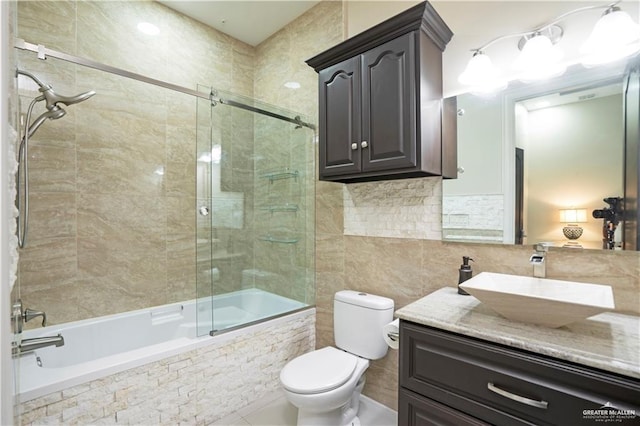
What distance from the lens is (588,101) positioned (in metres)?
1.35

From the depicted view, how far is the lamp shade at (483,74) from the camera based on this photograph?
1.61 meters

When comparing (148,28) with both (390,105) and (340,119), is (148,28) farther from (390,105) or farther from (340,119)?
(390,105)

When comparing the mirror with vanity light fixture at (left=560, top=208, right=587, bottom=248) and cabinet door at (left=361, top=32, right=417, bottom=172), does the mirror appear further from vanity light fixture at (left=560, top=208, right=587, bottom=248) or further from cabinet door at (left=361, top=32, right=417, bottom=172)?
cabinet door at (left=361, top=32, right=417, bottom=172)

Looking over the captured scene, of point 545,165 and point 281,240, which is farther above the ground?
point 545,165

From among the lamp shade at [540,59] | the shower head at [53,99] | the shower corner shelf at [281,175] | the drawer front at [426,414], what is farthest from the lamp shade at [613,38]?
the shower head at [53,99]

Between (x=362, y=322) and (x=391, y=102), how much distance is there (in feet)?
4.39

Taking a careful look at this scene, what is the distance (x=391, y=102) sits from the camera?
5.41 feet

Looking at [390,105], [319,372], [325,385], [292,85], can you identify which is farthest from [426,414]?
[292,85]

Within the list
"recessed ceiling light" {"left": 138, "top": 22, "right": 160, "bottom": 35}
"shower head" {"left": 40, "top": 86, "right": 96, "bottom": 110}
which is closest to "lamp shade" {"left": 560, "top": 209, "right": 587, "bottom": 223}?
"shower head" {"left": 40, "top": 86, "right": 96, "bottom": 110}

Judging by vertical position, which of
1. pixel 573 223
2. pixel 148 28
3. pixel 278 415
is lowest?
pixel 278 415

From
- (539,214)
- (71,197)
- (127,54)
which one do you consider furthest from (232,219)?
(539,214)

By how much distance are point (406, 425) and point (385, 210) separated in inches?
47.8

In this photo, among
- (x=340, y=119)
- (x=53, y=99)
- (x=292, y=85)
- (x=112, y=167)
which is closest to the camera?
(x=53, y=99)

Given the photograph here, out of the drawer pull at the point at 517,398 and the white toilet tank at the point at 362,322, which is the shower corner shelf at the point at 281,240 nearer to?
the white toilet tank at the point at 362,322
